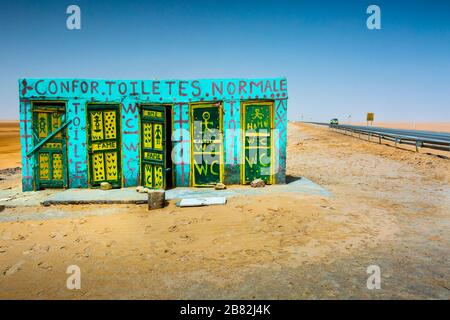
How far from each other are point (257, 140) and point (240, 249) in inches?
179

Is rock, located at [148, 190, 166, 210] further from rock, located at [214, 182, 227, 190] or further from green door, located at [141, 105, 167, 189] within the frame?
rock, located at [214, 182, 227, 190]

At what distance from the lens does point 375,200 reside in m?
7.71

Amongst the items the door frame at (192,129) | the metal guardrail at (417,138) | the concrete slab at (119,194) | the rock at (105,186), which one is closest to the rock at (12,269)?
the concrete slab at (119,194)

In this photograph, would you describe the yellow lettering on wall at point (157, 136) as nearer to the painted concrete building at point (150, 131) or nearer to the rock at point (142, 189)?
the painted concrete building at point (150, 131)

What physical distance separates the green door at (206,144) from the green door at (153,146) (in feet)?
2.84

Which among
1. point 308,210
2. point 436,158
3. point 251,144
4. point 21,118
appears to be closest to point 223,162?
point 251,144

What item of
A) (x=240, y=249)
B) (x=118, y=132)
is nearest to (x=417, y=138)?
(x=118, y=132)

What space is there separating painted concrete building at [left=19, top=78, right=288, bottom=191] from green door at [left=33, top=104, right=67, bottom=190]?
0.02 meters

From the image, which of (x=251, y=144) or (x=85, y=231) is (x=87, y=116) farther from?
(x=251, y=144)

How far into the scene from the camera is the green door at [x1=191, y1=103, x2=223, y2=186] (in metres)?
8.71

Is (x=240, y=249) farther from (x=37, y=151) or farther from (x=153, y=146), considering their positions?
(x=37, y=151)

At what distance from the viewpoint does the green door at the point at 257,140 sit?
346 inches

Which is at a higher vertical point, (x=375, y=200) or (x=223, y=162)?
(x=223, y=162)

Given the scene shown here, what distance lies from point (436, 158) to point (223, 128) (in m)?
11.5
